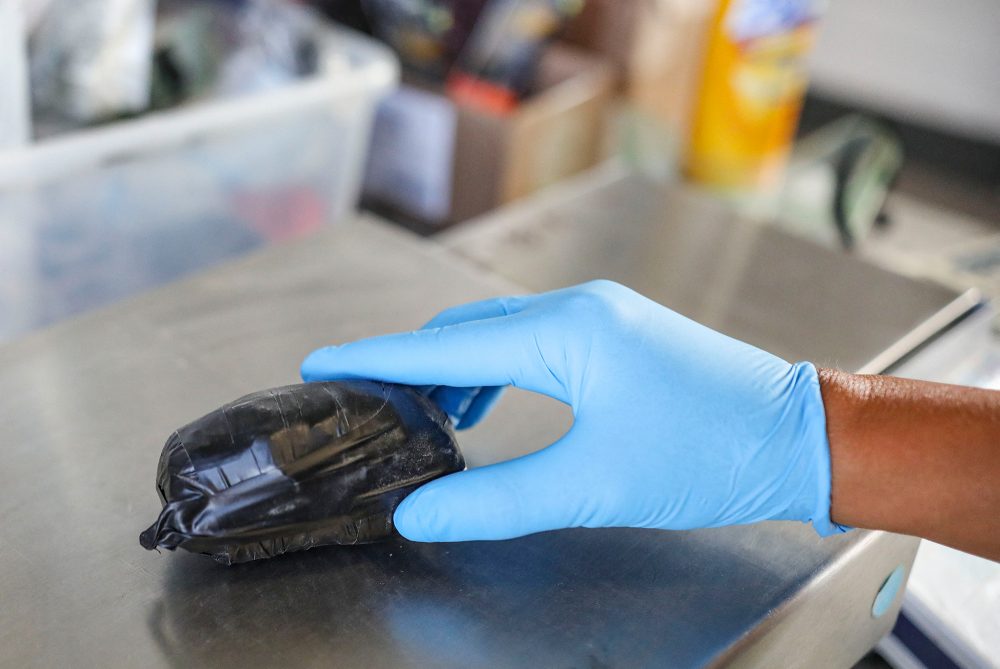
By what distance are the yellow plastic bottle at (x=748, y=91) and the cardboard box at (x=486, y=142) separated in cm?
22

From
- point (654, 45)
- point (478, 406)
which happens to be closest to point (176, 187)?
point (478, 406)

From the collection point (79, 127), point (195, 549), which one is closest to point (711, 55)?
point (79, 127)

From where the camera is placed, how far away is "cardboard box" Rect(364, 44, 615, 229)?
1831 mm

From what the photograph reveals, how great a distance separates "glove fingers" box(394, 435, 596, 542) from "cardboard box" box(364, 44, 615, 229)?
1.22 metres

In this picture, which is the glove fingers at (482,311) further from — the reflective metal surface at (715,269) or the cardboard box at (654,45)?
the cardboard box at (654,45)

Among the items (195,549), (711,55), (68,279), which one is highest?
(711,55)

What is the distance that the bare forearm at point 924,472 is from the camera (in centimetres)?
66

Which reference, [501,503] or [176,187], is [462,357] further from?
[176,187]

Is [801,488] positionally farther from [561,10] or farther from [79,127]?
[561,10]

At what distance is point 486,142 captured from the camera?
1.83 meters

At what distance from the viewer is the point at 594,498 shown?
26.0 inches

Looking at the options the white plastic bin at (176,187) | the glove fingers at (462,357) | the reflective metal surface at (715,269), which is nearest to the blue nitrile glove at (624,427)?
the glove fingers at (462,357)

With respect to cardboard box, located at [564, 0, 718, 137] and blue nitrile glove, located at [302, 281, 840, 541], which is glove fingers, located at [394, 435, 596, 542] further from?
cardboard box, located at [564, 0, 718, 137]

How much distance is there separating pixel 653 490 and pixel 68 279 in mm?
1037
